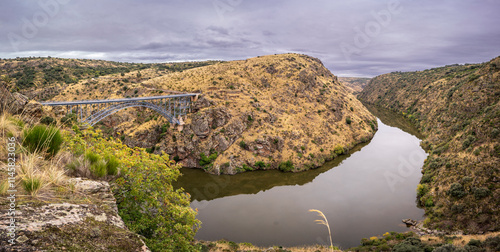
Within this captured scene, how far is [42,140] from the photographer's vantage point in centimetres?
598

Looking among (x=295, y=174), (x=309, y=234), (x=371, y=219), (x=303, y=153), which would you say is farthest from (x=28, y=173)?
(x=303, y=153)

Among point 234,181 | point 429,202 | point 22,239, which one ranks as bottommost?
point 234,181

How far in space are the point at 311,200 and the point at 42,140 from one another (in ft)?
107

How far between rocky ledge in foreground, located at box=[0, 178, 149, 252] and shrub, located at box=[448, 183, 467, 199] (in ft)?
112

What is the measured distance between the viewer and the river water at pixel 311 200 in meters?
26.5

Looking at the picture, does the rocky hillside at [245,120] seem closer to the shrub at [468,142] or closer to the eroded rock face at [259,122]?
the eroded rock face at [259,122]

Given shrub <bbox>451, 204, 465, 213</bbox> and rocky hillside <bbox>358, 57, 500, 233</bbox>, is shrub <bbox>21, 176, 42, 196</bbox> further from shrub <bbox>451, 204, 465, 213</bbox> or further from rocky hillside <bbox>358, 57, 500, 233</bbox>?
shrub <bbox>451, 204, 465, 213</bbox>

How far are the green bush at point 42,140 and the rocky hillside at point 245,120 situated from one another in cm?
3728

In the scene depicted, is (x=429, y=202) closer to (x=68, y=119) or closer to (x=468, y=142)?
(x=468, y=142)

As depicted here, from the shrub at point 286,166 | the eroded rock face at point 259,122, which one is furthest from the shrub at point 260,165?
the shrub at point 286,166

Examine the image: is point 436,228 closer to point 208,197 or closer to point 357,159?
point 357,159

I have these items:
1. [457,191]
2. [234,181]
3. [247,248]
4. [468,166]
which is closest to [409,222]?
[457,191]

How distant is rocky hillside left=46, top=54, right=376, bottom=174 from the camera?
152 feet

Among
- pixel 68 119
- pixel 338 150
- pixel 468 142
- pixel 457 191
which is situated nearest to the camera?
pixel 68 119
